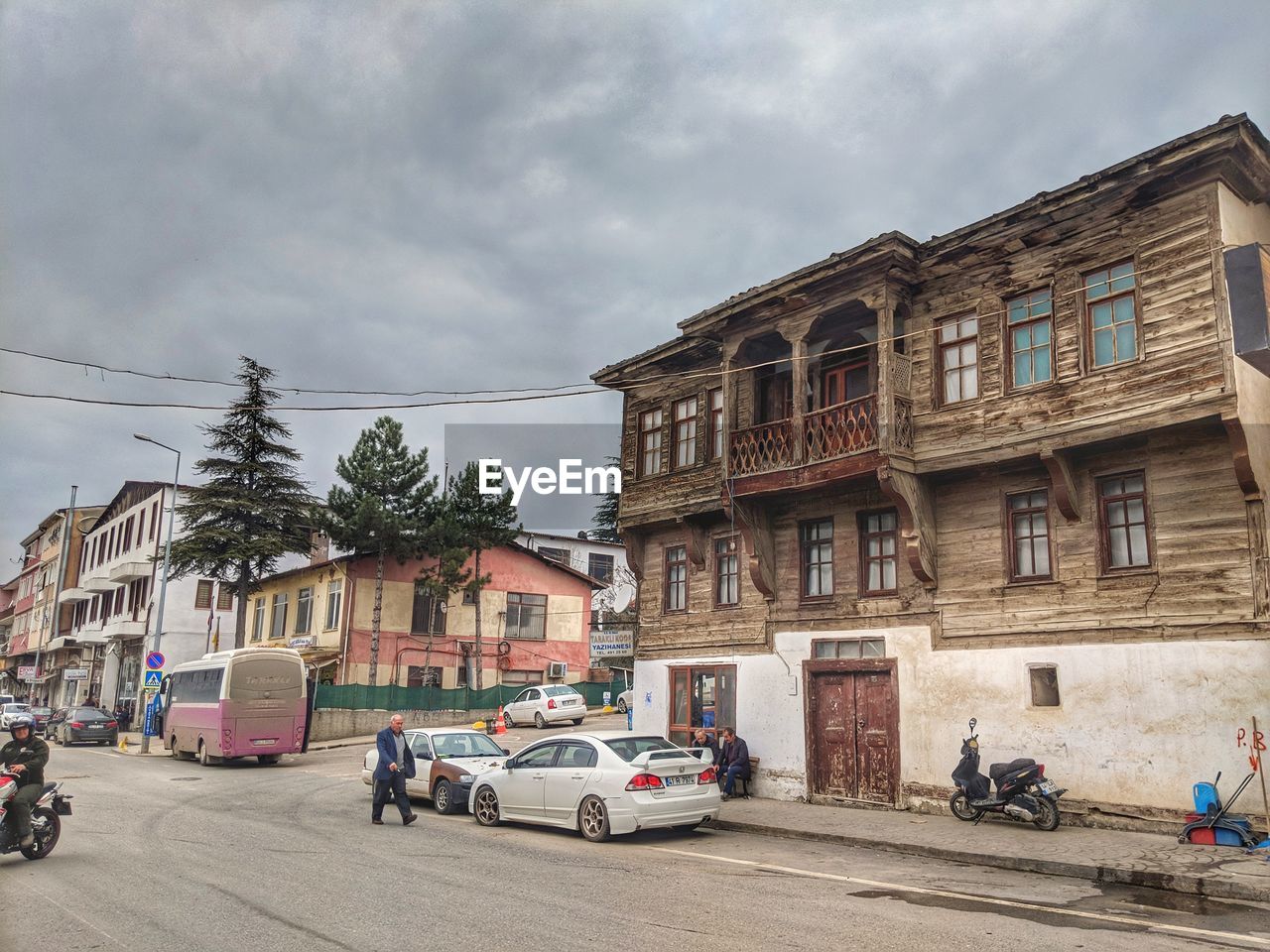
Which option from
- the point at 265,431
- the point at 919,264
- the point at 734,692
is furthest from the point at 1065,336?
the point at 265,431

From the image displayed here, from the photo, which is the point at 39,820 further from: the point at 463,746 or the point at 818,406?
the point at 818,406

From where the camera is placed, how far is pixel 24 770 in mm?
10945

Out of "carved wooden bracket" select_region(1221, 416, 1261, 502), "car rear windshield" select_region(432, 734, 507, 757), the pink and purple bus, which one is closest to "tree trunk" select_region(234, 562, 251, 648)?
the pink and purple bus

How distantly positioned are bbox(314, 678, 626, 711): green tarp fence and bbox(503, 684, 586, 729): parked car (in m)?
3.28

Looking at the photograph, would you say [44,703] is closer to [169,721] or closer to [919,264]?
[169,721]

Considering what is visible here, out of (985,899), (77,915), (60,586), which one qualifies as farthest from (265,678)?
(60,586)

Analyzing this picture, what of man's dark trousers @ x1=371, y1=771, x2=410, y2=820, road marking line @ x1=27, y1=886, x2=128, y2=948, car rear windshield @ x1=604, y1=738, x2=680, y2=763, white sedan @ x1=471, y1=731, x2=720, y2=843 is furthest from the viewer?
man's dark trousers @ x1=371, y1=771, x2=410, y2=820

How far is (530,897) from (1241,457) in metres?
11.0

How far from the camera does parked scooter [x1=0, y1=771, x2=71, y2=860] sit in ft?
35.4

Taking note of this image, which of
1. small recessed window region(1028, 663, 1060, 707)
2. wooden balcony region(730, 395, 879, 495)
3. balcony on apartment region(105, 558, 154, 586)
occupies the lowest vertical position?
small recessed window region(1028, 663, 1060, 707)

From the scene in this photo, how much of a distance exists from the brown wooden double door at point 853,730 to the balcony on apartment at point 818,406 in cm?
373

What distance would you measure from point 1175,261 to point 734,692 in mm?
11612

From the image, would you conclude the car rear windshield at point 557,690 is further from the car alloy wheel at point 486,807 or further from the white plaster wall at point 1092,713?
the car alloy wheel at point 486,807

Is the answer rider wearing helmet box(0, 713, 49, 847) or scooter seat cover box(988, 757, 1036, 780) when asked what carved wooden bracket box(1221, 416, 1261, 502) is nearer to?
scooter seat cover box(988, 757, 1036, 780)
